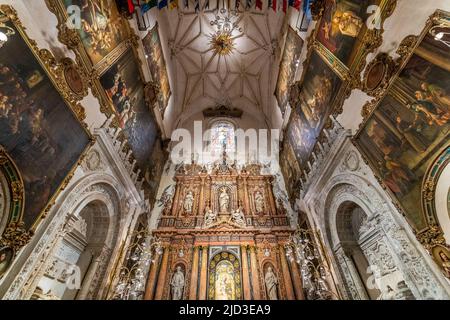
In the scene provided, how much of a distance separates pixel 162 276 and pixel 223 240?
346 cm

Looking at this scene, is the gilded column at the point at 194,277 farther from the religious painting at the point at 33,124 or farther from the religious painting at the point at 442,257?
the religious painting at the point at 442,257

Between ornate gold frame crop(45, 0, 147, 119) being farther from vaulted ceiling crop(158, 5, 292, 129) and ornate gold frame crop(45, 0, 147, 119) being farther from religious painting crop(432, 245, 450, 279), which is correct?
religious painting crop(432, 245, 450, 279)

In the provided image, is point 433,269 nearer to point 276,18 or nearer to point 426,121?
point 426,121

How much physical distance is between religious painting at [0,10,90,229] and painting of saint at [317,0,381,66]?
33.1 ft

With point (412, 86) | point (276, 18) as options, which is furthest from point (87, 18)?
point (276, 18)

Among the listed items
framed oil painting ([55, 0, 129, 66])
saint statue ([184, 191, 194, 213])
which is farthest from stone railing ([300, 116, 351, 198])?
framed oil painting ([55, 0, 129, 66])

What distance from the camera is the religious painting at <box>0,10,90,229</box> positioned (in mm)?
4582

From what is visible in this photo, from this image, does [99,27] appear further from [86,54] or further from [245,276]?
[245,276]

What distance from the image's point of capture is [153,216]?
12719 mm

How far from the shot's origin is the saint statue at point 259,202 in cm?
1300

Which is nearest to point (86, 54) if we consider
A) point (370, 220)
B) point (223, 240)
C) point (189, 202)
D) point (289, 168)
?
point (189, 202)

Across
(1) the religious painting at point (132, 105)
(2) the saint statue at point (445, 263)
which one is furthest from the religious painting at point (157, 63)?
(2) the saint statue at point (445, 263)
